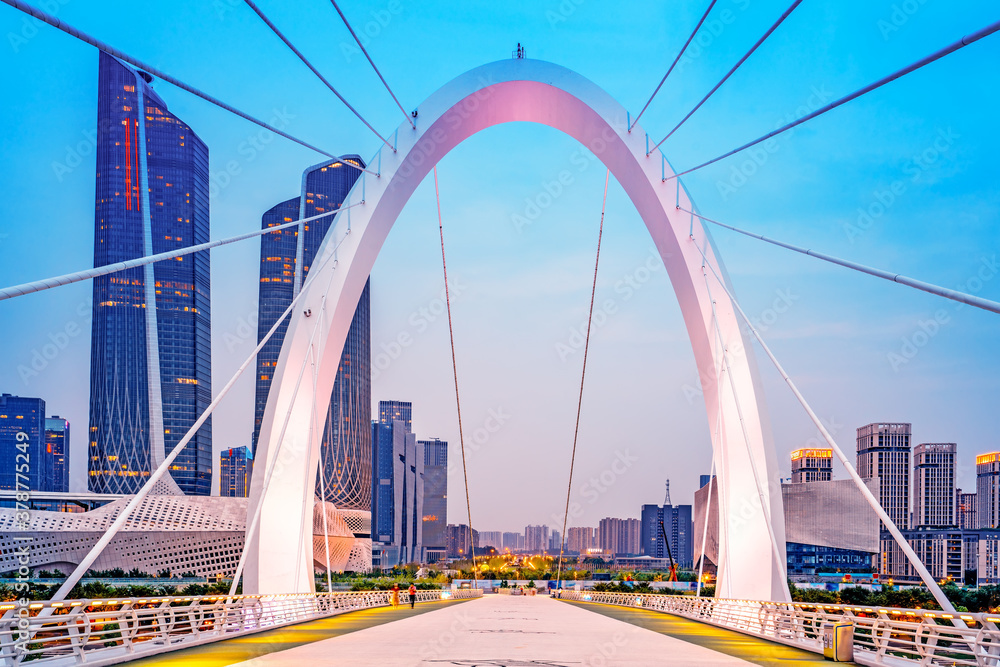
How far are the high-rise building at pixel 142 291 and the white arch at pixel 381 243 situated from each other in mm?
100899

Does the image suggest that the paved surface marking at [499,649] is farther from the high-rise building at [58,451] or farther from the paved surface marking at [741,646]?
the high-rise building at [58,451]

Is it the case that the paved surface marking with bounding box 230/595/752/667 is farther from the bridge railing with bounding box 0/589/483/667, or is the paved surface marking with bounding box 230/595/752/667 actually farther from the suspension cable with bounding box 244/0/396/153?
the suspension cable with bounding box 244/0/396/153

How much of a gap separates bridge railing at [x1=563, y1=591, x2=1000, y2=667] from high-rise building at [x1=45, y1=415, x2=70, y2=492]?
396 feet

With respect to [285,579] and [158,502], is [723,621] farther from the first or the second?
[158,502]

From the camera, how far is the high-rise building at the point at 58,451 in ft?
423

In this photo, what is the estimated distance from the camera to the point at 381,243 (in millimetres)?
23625

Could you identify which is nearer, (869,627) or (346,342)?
(869,627)

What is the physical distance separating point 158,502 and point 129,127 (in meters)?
77.5

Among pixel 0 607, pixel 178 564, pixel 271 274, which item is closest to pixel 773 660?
pixel 0 607

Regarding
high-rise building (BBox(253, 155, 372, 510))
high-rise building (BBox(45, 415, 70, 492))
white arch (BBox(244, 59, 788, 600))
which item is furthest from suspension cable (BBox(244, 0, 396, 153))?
high-rise building (BBox(253, 155, 372, 510))

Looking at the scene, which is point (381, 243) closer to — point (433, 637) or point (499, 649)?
point (433, 637)

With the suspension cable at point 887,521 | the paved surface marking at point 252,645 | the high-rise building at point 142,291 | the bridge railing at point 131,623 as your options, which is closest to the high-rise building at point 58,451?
the high-rise building at point 142,291

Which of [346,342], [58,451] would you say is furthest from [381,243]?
[346,342]

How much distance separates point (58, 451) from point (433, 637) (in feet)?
435
